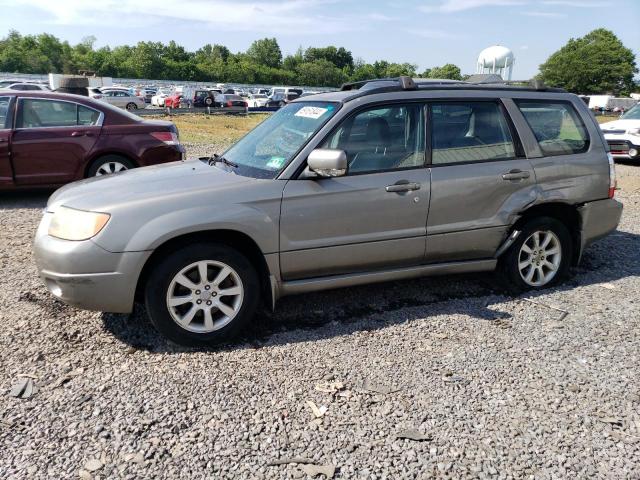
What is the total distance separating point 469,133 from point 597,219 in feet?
5.01

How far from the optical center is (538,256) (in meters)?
4.68

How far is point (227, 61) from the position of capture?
420ft

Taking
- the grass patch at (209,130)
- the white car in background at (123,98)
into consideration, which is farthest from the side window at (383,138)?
the white car in background at (123,98)

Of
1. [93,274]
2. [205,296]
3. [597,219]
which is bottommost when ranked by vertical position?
[205,296]

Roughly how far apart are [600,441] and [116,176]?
145 inches

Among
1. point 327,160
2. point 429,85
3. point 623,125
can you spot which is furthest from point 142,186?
point 623,125

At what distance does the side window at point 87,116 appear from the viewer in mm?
7758

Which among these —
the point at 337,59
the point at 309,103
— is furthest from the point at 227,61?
the point at 309,103

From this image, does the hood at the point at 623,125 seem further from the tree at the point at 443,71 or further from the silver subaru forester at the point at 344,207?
the tree at the point at 443,71

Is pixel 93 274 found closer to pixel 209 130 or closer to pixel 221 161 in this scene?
pixel 221 161

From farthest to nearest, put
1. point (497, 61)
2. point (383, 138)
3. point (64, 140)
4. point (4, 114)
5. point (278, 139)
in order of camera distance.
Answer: point (497, 61) → point (64, 140) → point (4, 114) → point (278, 139) → point (383, 138)

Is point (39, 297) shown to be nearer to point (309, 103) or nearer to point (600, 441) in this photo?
point (309, 103)

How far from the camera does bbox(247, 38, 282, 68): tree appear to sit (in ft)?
471

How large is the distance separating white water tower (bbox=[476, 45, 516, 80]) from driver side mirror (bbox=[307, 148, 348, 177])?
5518 centimetres
